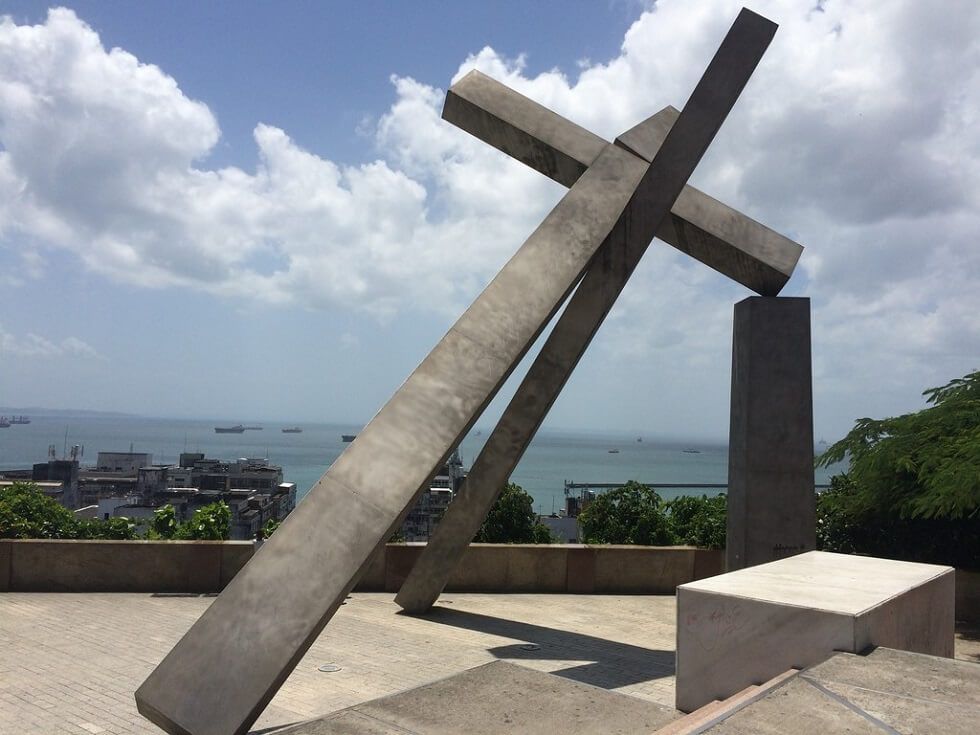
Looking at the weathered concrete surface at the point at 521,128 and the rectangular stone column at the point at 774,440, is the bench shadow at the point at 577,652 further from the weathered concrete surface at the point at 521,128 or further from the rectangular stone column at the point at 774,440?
the weathered concrete surface at the point at 521,128

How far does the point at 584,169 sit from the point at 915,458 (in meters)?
7.90

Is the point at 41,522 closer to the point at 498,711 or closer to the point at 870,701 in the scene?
the point at 498,711

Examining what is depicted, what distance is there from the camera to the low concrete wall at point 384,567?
1149 centimetres

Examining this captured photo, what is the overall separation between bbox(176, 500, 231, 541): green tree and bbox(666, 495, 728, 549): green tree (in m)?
8.22

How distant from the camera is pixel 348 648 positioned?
874 centimetres

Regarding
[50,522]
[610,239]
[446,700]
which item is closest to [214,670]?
[446,700]

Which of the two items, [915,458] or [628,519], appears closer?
[915,458]

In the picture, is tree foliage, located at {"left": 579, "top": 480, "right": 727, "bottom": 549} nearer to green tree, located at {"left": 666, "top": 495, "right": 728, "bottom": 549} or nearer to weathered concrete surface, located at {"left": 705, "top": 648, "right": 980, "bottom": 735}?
green tree, located at {"left": 666, "top": 495, "right": 728, "bottom": 549}

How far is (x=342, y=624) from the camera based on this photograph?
9.89 metres

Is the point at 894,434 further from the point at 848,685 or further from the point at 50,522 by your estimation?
the point at 50,522

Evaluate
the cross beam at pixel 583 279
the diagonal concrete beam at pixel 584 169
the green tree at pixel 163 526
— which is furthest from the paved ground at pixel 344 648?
the diagonal concrete beam at pixel 584 169

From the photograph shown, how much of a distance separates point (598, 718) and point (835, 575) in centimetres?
262

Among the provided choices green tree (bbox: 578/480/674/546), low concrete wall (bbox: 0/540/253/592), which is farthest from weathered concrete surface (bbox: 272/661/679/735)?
green tree (bbox: 578/480/674/546)

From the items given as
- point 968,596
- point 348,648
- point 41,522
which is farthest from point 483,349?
point 968,596
